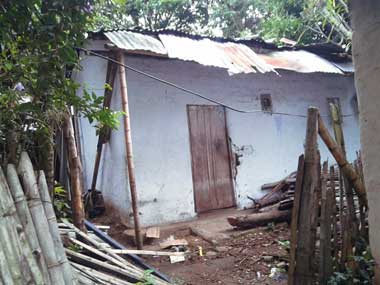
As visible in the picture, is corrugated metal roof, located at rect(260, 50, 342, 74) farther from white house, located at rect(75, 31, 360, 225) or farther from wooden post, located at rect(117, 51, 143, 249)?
wooden post, located at rect(117, 51, 143, 249)

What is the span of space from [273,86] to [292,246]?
5410 mm

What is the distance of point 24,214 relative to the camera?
6.95 feet

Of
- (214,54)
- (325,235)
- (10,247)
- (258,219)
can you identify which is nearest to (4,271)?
(10,247)

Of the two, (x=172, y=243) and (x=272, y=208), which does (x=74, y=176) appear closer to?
(x=172, y=243)

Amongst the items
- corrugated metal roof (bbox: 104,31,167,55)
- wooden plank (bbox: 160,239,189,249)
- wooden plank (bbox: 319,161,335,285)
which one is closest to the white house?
corrugated metal roof (bbox: 104,31,167,55)

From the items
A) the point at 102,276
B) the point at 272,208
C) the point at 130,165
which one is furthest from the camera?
the point at 272,208

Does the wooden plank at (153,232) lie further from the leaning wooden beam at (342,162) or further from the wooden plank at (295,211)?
the leaning wooden beam at (342,162)

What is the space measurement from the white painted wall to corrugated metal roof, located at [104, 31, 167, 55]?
77cm

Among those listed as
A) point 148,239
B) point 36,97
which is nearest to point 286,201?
point 148,239

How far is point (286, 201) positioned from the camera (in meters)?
6.05

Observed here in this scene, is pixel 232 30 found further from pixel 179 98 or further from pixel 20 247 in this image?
pixel 20 247

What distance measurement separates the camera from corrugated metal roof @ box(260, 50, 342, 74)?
22.0ft

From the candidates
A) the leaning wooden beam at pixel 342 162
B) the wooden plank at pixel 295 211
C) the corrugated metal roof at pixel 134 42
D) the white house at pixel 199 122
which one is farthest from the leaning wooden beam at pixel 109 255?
the corrugated metal roof at pixel 134 42

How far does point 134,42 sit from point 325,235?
3709mm
